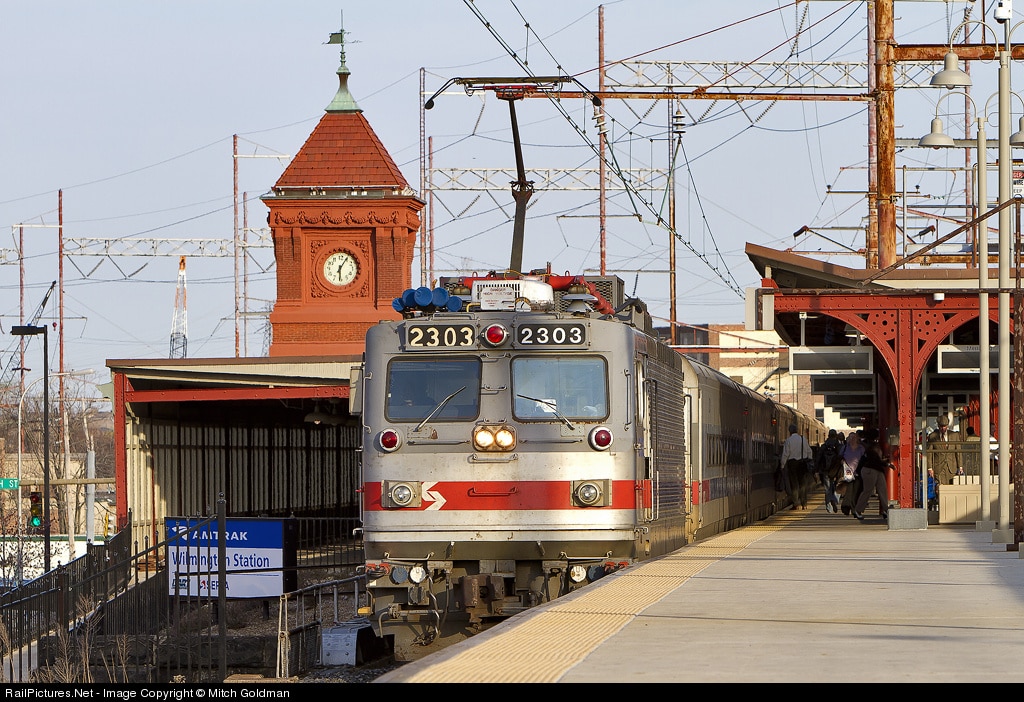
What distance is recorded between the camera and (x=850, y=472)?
93.4ft

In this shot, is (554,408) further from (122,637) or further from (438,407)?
(122,637)

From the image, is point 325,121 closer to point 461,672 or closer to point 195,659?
point 195,659

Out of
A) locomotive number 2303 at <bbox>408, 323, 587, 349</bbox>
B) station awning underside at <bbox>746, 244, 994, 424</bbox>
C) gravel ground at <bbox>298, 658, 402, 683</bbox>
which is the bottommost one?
gravel ground at <bbox>298, 658, 402, 683</bbox>

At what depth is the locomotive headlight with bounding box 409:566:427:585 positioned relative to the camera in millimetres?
14625

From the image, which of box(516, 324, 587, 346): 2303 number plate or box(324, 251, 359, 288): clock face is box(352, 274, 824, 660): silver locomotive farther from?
box(324, 251, 359, 288): clock face

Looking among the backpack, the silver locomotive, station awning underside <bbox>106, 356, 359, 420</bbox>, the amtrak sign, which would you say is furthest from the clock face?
the silver locomotive

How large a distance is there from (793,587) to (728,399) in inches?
509

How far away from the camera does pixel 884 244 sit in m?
28.2

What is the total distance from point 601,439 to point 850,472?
582 inches

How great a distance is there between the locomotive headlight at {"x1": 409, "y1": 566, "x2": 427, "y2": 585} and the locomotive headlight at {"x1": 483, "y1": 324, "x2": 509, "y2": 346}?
2.21 meters

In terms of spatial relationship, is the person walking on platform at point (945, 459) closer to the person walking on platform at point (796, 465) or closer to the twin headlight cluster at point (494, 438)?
the person walking on platform at point (796, 465)

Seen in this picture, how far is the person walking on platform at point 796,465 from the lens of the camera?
34.7 meters

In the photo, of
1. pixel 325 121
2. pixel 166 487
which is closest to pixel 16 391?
pixel 325 121

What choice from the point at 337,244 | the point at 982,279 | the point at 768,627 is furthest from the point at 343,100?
the point at 768,627
